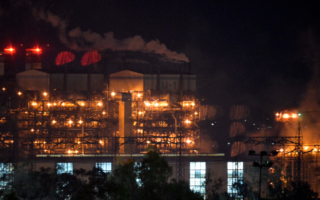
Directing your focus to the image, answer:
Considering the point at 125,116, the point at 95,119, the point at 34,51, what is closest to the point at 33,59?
the point at 34,51

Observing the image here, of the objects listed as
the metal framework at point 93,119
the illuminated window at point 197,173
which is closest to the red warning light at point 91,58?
the metal framework at point 93,119

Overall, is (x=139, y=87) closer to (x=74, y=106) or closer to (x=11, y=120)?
(x=74, y=106)

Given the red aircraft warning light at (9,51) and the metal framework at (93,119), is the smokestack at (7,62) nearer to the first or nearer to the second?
the red aircraft warning light at (9,51)

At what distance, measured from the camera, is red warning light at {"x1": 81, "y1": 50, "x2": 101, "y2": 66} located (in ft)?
76.9

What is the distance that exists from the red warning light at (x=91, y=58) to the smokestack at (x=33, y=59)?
3.19m

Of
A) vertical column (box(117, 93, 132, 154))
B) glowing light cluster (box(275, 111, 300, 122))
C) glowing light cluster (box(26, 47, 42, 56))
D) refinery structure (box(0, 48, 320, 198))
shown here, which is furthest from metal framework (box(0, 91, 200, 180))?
glowing light cluster (box(275, 111, 300, 122))

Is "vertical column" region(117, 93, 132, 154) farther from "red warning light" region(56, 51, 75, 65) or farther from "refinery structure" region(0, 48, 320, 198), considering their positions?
"red warning light" region(56, 51, 75, 65)

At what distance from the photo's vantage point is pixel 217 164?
18.6 metres

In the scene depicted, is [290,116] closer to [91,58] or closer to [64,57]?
[91,58]

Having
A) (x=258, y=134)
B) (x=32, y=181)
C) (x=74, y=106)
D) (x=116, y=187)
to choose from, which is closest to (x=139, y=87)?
(x=74, y=106)

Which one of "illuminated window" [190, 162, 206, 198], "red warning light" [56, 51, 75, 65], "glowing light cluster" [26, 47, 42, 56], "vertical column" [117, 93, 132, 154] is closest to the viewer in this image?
"illuminated window" [190, 162, 206, 198]

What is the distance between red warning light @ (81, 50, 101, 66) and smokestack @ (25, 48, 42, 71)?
3192 millimetres

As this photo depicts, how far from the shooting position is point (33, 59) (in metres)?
24.1

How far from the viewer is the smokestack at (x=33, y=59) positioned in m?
24.0
